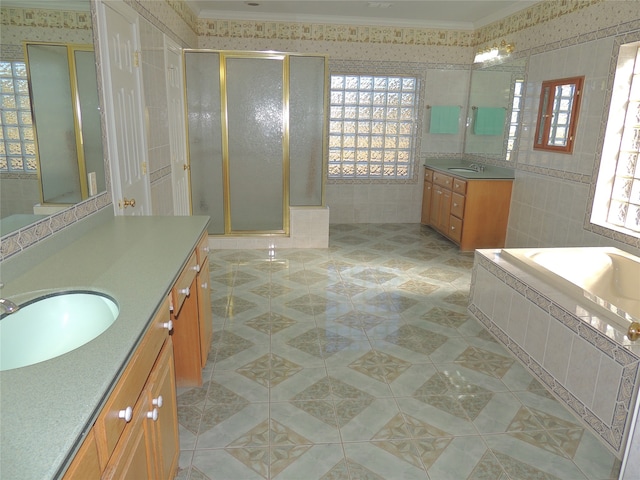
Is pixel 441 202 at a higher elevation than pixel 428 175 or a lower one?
lower

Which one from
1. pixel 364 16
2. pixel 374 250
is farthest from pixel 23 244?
pixel 364 16

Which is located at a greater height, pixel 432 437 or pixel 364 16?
pixel 364 16

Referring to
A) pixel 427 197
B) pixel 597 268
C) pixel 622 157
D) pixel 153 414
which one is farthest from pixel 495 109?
pixel 153 414

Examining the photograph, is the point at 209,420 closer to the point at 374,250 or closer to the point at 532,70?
the point at 374,250

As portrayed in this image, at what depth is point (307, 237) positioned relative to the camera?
16.3 ft

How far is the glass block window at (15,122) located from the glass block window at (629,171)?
12.4 ft

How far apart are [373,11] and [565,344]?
4347 millimetres

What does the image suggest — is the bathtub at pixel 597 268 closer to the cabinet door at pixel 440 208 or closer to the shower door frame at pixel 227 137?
the cabinet door at pixel 440 208

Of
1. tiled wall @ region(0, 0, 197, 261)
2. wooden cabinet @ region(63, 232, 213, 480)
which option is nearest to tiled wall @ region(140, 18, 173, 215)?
tiled wall @ region(0, 0, 197, 261)

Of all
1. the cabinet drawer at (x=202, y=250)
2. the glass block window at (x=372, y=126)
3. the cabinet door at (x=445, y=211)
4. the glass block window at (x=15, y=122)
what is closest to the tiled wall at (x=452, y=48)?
the glass block window at (x=372, y=126)

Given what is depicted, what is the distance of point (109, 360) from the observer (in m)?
1.03

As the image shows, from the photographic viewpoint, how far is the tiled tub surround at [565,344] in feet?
6.35

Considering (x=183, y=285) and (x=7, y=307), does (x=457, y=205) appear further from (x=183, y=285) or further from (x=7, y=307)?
(x=7, y=307)

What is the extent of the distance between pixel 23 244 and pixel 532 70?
462 cm
